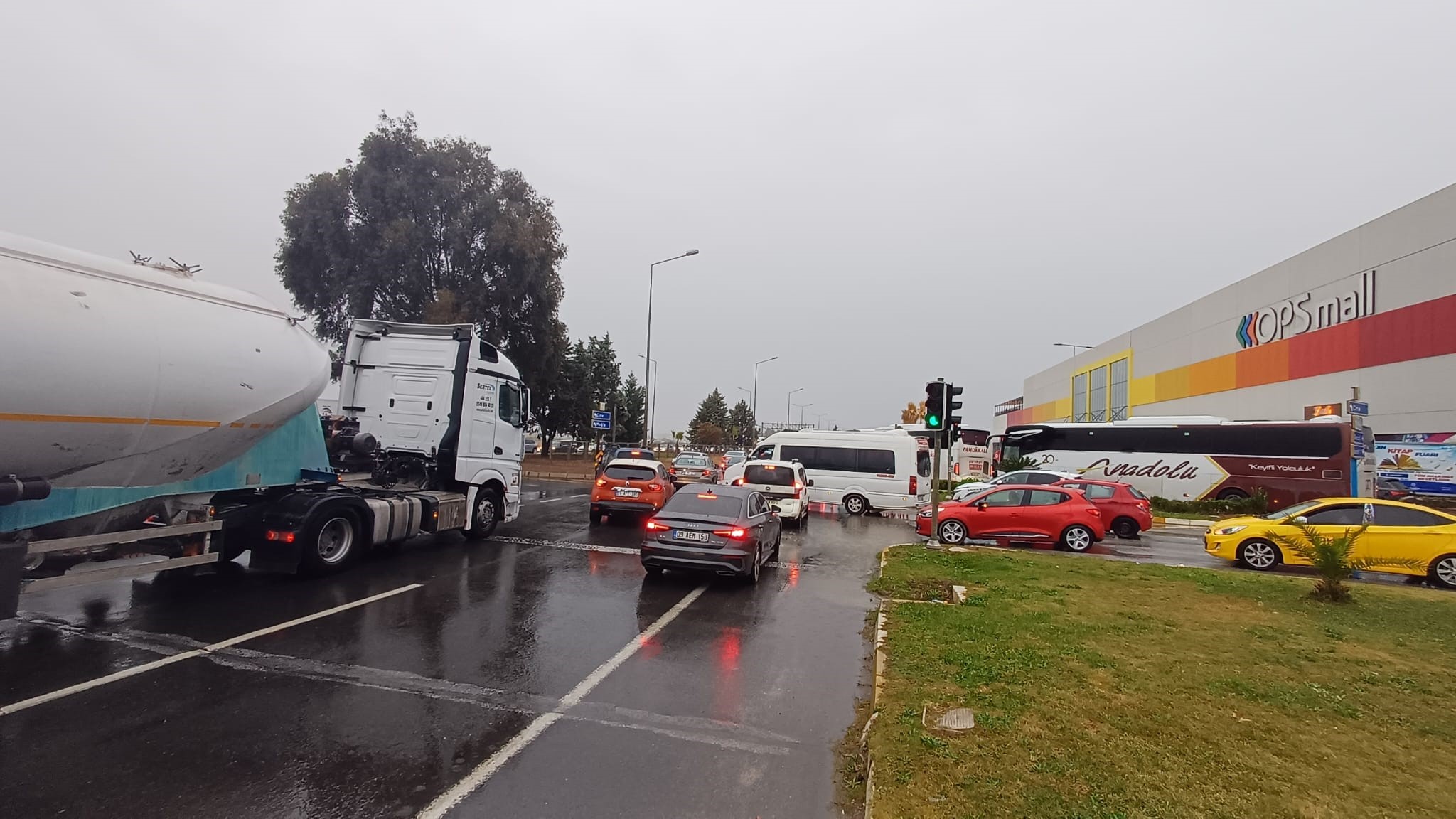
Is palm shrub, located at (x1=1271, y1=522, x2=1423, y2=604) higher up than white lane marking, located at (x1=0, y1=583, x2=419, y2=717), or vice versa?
palm shrub, located at (x1=1271, y1=522, x2=1423, y2=604)

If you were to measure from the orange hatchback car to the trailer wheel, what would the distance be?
263 inches

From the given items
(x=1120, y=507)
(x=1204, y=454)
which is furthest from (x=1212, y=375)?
(x=1120, y=507)

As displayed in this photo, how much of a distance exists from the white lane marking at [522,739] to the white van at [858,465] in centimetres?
1477

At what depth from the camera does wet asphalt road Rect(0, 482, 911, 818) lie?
3924 mm

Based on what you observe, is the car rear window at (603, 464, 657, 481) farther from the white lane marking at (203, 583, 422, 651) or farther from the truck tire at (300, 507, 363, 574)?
the white lane marking at (203, 583, 422, 651)

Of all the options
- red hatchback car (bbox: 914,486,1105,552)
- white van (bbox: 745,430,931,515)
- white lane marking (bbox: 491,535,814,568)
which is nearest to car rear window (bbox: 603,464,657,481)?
white lane marking (bbox: 491,535,814,568)

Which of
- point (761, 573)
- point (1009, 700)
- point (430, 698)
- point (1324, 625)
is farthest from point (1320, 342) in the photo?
point (430, 698)

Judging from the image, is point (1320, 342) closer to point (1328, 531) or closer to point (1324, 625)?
point (1328, 531)

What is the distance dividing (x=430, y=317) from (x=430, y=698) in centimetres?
2834

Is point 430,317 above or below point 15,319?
above

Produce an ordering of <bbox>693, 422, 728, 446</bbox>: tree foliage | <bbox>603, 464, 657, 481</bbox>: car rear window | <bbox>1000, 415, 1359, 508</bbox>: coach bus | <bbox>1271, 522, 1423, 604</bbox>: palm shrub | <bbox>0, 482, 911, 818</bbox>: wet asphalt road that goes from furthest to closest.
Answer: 1. <bbox>693, 422, 728, 446</bbox>: tree foliage
2. <bbox>1000, 415, 1359, 508</bbox>: coach bus
3. <bbox>603, 464, 657, 481</bbox>: car rear window
4. <bbox>1271, 522, 1423, 604</bbox>: palm shrub
5. <bbox>0, 482, 911, 818</bbox>: wet asphalt road

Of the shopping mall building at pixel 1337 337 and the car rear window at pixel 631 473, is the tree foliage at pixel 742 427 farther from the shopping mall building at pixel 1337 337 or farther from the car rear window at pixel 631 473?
the car rear window at pixel 631 473

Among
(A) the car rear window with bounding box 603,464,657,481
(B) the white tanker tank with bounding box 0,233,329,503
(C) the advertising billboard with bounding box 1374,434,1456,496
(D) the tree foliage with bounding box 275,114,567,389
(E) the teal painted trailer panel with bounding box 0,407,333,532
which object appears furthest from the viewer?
(D) the tree foliage with bounding box 275,114,567,389

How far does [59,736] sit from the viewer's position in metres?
4.44
